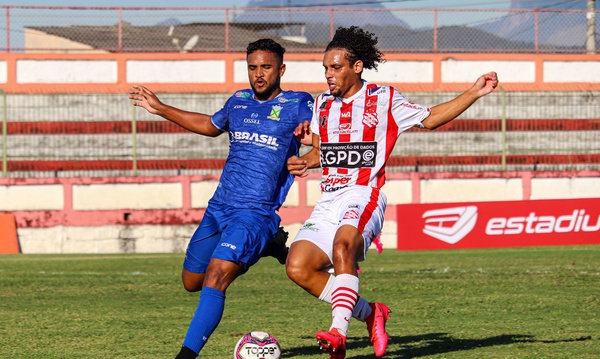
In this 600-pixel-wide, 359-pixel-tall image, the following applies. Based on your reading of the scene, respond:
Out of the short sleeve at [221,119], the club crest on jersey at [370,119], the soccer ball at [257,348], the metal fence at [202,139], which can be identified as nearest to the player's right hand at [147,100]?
the short sleeve at [221,119]

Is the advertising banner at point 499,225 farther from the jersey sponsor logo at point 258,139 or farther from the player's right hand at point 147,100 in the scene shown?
the jersey sponsor logo at point 258,139

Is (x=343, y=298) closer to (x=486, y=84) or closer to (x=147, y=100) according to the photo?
(x=486, y=84)

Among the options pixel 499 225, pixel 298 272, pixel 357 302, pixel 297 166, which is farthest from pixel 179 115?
pixel 499 225

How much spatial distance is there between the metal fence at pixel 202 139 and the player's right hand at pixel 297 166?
15.2m

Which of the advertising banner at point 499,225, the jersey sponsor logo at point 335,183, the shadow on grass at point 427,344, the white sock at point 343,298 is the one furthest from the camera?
the advertising banner at point 499,225

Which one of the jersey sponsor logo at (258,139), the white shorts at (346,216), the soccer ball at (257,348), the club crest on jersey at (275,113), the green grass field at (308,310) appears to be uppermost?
the club crest on jersey at (275,113)

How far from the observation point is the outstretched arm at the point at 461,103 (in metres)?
6.78

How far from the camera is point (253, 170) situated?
701cm

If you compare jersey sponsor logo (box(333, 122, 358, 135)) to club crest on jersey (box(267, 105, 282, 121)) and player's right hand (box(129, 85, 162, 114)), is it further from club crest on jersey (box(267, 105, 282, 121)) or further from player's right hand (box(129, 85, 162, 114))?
player's right hand (box(129, 85, 162, 114))

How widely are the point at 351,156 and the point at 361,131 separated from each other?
0.61 ft

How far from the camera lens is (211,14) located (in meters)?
27.8

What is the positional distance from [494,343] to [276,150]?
214cm

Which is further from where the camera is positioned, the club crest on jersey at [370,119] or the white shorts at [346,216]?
the club crest on jersey at [370,119]

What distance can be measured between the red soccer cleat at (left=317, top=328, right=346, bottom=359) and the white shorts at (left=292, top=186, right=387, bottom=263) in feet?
2.82
